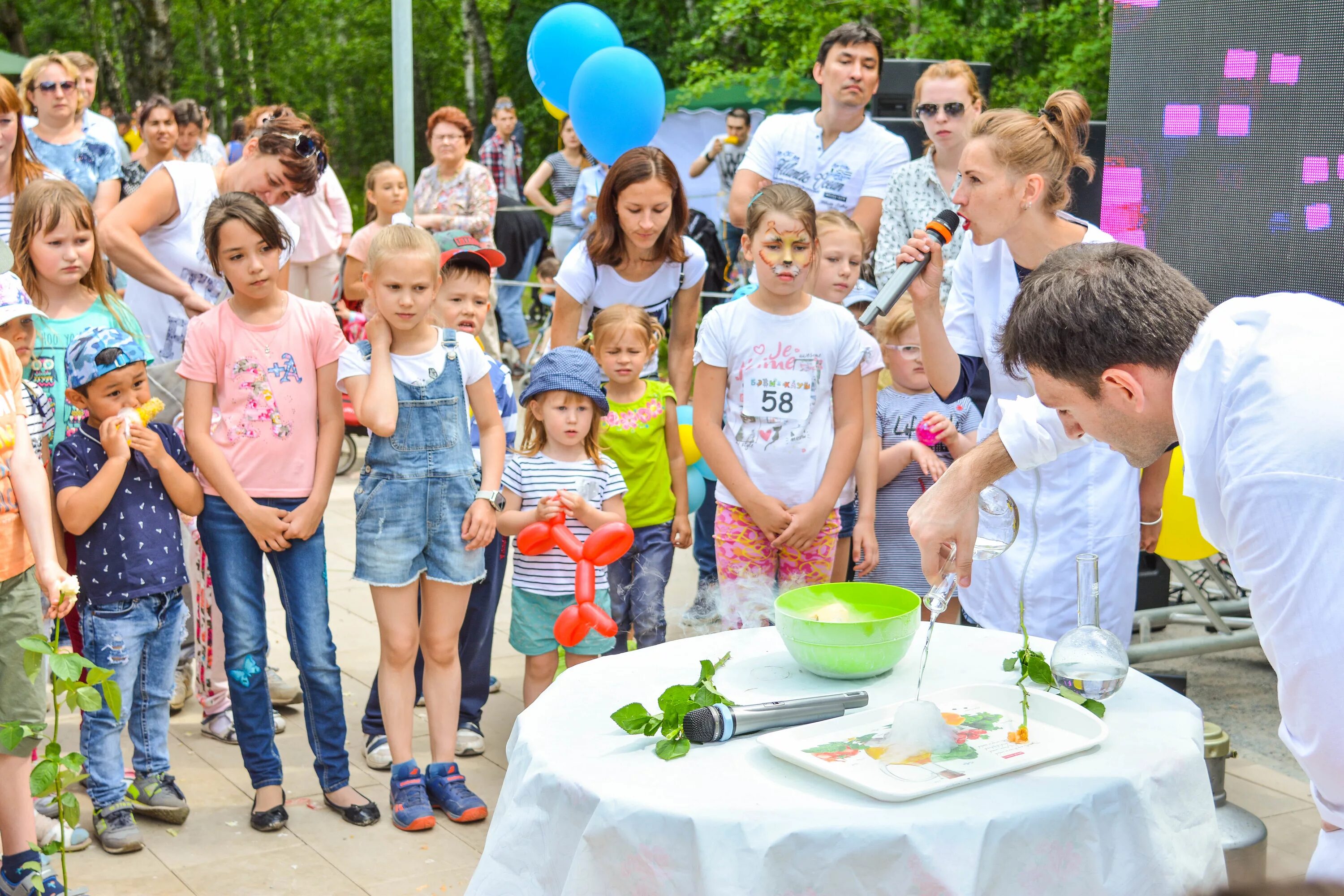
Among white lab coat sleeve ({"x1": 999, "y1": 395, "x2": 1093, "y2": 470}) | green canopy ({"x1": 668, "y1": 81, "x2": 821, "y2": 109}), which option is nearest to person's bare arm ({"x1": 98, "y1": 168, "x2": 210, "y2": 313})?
white lab coat sleeve ({"x1": 999, "y1": 395, "x2": 1093, "y2": 470})

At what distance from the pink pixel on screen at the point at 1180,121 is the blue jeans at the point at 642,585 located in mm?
2281

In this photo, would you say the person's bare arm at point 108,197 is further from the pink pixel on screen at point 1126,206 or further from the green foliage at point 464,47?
the green foliage at point 464,47

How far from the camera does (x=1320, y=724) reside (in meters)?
1.59

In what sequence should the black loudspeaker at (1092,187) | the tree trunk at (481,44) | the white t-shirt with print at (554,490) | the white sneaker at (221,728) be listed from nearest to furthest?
1. the white t-shirt with print at (554,490)
2. the white sneaker at (221,728)
3. the black loudspeaker at (1092,187)
4. the tree trunk at (481,44)

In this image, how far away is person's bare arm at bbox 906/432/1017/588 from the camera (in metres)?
2.35

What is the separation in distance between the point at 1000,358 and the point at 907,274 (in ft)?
0.97

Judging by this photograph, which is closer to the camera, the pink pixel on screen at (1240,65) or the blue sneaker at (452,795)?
the blue sneaker at (452,795)

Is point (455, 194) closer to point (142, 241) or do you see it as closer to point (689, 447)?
point (142, 241)

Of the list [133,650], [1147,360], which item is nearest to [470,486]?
[133,650]

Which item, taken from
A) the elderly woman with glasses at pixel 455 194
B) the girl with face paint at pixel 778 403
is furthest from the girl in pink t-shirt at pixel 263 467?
the elderly woman with glasses at pixel 455 194

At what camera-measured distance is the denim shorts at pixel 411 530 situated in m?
3.48

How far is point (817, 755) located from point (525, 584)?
6.35 feet

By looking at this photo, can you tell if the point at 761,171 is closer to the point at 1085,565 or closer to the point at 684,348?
the point at 684,348

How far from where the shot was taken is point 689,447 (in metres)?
4.54
